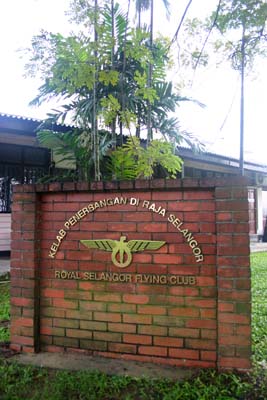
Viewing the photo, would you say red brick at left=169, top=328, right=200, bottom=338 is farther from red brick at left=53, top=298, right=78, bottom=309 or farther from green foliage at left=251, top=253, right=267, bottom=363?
red brick at left=53, top=298, right=78, bottom=309

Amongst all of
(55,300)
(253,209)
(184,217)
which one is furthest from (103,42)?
(253,209)

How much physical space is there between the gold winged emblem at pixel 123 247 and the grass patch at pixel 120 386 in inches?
32.2

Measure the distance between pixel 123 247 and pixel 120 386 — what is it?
3.19 ft

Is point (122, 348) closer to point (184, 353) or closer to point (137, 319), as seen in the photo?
point (137, 319)

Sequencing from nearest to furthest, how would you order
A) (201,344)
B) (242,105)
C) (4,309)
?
(201,344), (4,309), (242,105)

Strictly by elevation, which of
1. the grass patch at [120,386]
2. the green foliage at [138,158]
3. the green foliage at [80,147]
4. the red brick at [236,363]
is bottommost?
the grass patch at [120,386]

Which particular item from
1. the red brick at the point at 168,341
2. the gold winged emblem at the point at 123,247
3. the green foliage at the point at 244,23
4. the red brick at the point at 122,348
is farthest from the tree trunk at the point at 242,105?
the red brick at the point at 122,348

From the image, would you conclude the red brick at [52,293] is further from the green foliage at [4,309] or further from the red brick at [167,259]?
the red brick at [167,259]

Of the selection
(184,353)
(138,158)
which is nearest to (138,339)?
(184,353)

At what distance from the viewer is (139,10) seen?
4.08 metres

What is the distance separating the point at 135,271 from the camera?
9.72 ft

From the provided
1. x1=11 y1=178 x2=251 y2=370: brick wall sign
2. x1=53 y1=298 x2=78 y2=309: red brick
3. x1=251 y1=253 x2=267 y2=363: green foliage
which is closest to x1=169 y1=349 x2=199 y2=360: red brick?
x1=11 y1=178 x2=251 y2=370: brick wall sign

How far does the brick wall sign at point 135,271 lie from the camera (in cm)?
271

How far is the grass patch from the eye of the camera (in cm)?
239
